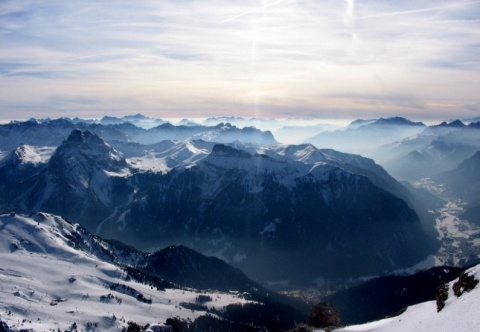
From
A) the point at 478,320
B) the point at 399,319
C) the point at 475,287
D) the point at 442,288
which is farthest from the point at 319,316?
the point at 478,320

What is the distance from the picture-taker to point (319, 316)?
126562mm

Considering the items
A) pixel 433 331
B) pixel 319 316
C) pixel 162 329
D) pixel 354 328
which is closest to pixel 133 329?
pixel 162 329

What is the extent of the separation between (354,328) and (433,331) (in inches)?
1188

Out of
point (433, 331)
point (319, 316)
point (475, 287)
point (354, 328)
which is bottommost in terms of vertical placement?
point (319, 316)

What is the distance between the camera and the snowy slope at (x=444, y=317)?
64625 millimetres

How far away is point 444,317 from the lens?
72.3 m

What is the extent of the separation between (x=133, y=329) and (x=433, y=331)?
12317 cm

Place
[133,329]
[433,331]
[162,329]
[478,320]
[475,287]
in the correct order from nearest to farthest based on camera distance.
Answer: [478,320], [433,331], [475,287], [162,329], [133,329]

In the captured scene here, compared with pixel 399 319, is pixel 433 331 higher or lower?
higher

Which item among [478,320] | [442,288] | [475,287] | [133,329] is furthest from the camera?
[133,329]

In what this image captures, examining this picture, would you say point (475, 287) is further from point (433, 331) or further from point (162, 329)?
point (162, 329)

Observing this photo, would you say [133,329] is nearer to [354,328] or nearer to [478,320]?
[354,328]

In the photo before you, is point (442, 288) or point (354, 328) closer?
point (442, 288)

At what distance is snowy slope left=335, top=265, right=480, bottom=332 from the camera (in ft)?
212
